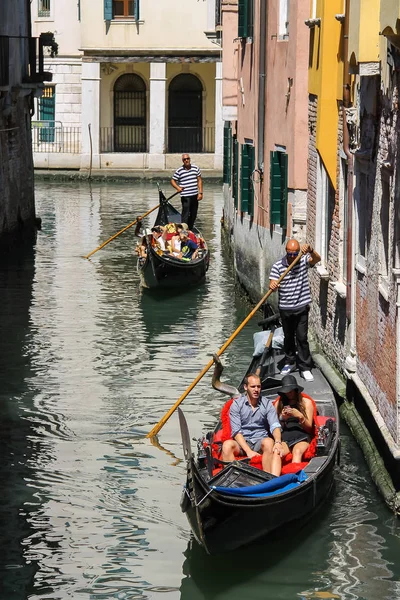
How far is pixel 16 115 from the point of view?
83.0 feet

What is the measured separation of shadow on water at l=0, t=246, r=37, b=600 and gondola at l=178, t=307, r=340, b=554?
1.13 m

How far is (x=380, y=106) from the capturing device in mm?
10414

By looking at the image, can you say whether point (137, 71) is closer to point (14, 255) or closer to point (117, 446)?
point (14, 255)

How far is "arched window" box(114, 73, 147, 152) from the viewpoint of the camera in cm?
3819

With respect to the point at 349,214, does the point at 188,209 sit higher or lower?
lower

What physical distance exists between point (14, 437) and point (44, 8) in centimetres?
2777

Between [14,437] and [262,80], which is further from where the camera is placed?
[262,80]

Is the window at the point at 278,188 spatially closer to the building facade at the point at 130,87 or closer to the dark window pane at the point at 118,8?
the building facade at the point at 130,87

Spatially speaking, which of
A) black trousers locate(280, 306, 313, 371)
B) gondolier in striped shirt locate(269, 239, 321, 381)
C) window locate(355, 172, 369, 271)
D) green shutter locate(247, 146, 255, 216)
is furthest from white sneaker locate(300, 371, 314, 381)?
green shutter locate(247, 146, 255, 216)

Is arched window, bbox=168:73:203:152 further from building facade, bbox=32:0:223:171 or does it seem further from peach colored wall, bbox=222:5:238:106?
peach colored wall, bbox=222:5:238:106

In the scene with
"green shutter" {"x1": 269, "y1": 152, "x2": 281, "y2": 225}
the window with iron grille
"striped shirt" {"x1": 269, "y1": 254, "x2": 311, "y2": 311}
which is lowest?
"striped shirt" {"x1": 269, "y1": 254, "x2": 311, "y2": 311}

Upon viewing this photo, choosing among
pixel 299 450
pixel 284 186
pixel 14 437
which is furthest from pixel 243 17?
pixel 299 450

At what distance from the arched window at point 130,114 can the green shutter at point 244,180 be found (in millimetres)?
18452

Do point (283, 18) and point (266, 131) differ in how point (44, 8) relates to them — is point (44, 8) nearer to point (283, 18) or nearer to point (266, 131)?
point (266, 131)
